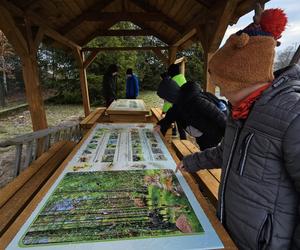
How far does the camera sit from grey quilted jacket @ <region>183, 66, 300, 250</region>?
91cm

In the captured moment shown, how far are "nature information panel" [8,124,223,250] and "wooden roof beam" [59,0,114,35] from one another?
4.97 m

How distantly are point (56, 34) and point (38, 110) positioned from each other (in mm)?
1989

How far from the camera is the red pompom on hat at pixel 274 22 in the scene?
985 mm

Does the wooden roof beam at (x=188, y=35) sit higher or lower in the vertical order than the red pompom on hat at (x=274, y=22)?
higher

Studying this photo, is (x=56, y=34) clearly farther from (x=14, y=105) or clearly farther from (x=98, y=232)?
(x=14, y=105)

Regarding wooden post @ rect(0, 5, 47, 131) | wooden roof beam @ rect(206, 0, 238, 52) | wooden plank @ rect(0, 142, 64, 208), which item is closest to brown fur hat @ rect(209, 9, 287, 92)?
wooden plank @ rect(0, 142, 64, 208)

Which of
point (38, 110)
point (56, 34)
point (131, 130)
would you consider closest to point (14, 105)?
point (56, 34)

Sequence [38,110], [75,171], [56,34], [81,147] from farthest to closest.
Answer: [56,34], [38,110], [81,147], [75,171]

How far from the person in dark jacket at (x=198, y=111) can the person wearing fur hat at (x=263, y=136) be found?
4.71 feet

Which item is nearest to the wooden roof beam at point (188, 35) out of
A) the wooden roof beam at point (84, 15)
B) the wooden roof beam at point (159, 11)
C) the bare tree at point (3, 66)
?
the wooden roof beam at point (159, 11)

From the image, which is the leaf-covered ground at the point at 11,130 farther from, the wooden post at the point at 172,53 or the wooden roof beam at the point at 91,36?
the wooden post at the point at 172,53

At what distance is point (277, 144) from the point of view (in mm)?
930

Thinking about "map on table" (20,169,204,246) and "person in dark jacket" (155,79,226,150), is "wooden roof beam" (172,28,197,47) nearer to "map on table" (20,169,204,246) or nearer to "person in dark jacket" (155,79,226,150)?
"person in dark jacket" (155,79,226,150)

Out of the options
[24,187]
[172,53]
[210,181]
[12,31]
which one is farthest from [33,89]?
[172,53]
